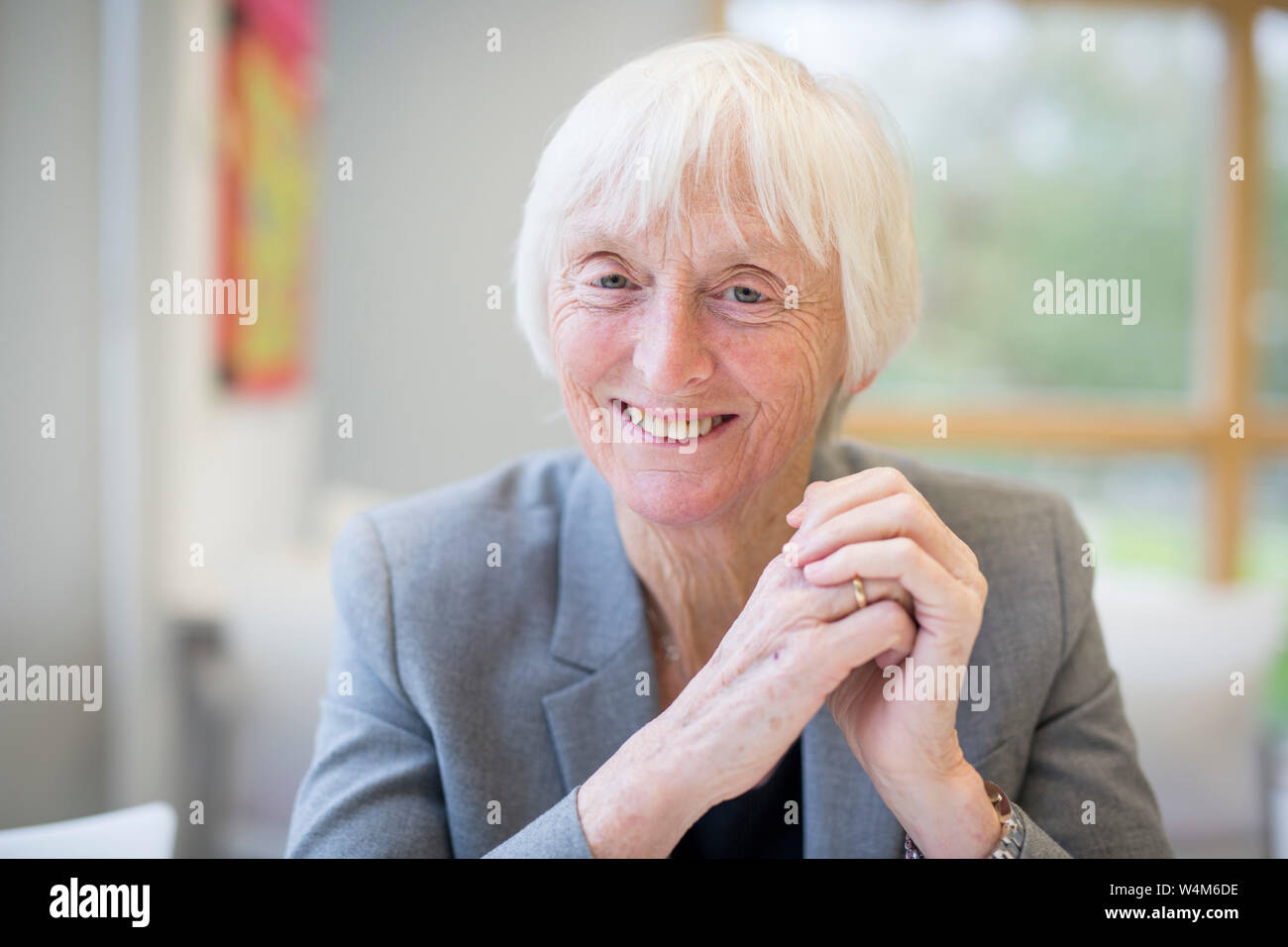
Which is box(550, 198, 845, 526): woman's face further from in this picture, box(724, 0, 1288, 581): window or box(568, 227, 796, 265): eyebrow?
box(724, 0, 1288, 581): window

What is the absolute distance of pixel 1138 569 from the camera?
3.44 m

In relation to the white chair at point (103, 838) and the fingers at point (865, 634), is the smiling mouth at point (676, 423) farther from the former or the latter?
the white chair at point (103, 838)

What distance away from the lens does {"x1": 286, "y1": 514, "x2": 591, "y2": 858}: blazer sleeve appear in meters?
0.95

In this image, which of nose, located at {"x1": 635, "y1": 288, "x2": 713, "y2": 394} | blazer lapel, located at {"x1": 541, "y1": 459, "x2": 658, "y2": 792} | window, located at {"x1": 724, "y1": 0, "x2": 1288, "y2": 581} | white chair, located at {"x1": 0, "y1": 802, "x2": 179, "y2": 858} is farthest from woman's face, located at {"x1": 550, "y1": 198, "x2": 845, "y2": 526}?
window, located at {"x1": 724, "y1": 0, "x2": 1288, "y2": 581}

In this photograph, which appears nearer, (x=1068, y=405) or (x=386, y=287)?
(x=386, y=287)

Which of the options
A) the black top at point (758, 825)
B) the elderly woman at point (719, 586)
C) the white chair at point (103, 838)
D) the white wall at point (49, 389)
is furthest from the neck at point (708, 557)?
the white wall at point (49, 389)

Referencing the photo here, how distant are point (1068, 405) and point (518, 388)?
1919mm

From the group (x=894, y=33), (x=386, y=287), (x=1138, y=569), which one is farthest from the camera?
(x=1138, y=569)

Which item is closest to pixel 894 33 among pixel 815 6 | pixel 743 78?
pixel 815 6

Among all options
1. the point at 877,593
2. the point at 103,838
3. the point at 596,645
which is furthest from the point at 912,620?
the point at 103,838

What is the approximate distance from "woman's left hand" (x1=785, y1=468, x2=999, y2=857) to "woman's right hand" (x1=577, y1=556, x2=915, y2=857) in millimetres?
21

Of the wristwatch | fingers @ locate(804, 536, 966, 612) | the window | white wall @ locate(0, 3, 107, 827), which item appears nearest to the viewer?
fingers @ locate(804, 536, 966, 612)

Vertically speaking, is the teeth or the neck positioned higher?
the teeth
